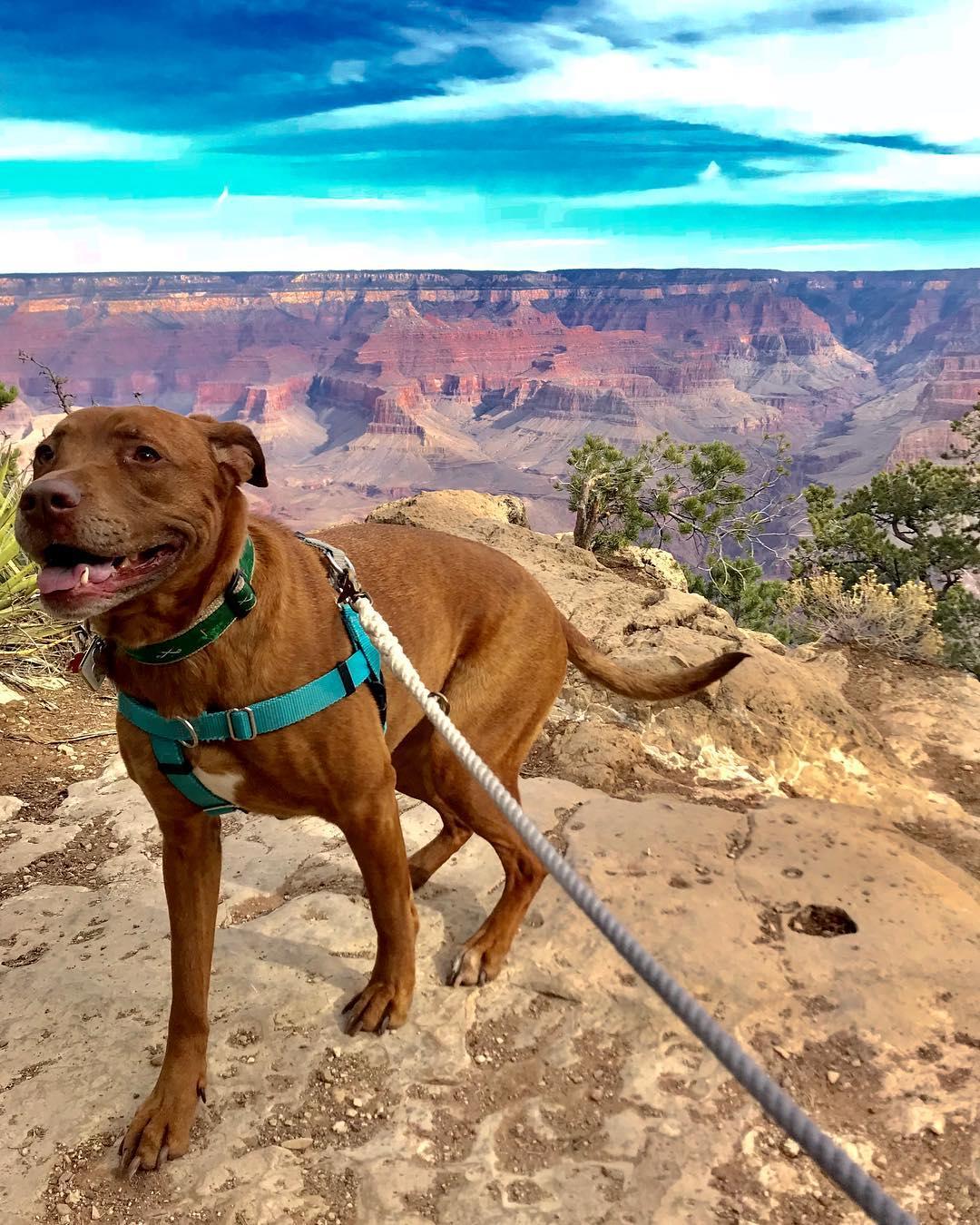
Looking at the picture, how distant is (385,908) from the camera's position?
2689mm

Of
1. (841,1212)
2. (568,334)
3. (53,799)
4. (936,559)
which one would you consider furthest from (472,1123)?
(568,334)

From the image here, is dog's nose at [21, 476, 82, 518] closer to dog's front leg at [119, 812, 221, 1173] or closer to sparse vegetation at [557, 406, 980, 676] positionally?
dog's front leg at [119, 812, 221, 1173]

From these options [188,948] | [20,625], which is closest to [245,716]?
[188,948]

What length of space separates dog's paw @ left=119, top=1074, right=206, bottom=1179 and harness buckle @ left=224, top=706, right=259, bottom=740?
108 centimetres

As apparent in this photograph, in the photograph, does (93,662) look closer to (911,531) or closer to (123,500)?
(123,500)

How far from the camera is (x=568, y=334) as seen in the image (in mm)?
138875

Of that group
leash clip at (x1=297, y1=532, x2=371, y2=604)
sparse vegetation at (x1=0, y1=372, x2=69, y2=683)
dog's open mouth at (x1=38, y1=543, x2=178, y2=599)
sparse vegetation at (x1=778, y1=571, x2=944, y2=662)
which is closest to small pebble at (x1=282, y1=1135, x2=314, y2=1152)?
leash clip at (x1=297, y1=532, x2=371, y2=604)

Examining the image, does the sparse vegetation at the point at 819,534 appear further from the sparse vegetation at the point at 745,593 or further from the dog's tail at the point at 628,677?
the dog's tail at the point at 628,677

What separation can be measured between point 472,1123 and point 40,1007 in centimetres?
155

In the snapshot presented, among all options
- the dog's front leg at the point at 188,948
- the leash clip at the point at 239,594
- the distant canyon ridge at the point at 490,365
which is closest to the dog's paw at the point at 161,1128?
the dog's front leg at the point at 188,948

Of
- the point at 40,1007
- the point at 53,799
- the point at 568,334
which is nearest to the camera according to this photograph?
the point at 40,1007

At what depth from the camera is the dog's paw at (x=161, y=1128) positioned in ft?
7.50

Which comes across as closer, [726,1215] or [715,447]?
[726,1215]

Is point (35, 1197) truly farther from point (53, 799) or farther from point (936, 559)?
point (936, 559)
